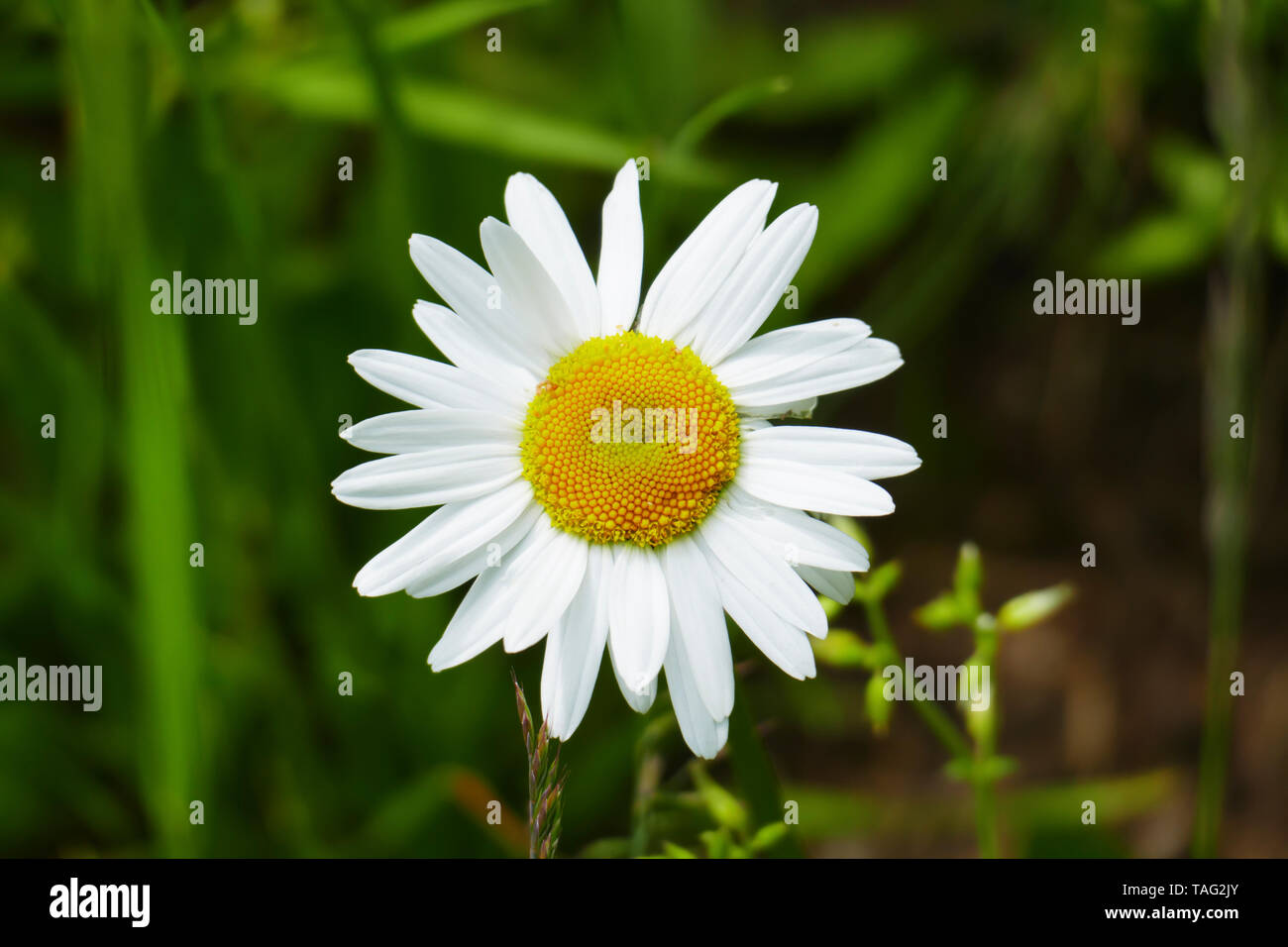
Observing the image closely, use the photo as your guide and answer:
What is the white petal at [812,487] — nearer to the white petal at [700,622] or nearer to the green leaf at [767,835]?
the white petal at [700,622]

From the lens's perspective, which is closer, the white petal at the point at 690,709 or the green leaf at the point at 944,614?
the white petal at the point at 690,709

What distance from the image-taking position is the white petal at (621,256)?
1740 mm

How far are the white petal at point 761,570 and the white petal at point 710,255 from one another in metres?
0.35

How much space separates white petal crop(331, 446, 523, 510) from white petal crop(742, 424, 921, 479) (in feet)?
1.37

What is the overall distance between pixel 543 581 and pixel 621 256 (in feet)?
1.82

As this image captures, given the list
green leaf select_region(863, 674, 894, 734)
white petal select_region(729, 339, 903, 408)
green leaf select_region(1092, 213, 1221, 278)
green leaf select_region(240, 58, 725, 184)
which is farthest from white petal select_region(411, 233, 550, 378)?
green leaf select_region(1092, 213, 1221, 278)

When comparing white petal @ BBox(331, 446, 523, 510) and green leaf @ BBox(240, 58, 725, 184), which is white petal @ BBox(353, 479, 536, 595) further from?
green leaf @ BBox(240, 58, 725, 184)

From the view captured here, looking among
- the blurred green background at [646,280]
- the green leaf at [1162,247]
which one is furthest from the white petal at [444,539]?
the green leaf at [1162,247]

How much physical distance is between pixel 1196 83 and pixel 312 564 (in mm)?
3265

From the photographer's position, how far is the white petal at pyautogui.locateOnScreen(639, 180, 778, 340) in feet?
5.76

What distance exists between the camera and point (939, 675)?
3674mm

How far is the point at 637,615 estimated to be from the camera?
65.6 inches

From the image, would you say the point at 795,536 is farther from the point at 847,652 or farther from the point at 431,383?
the point at 431,383
